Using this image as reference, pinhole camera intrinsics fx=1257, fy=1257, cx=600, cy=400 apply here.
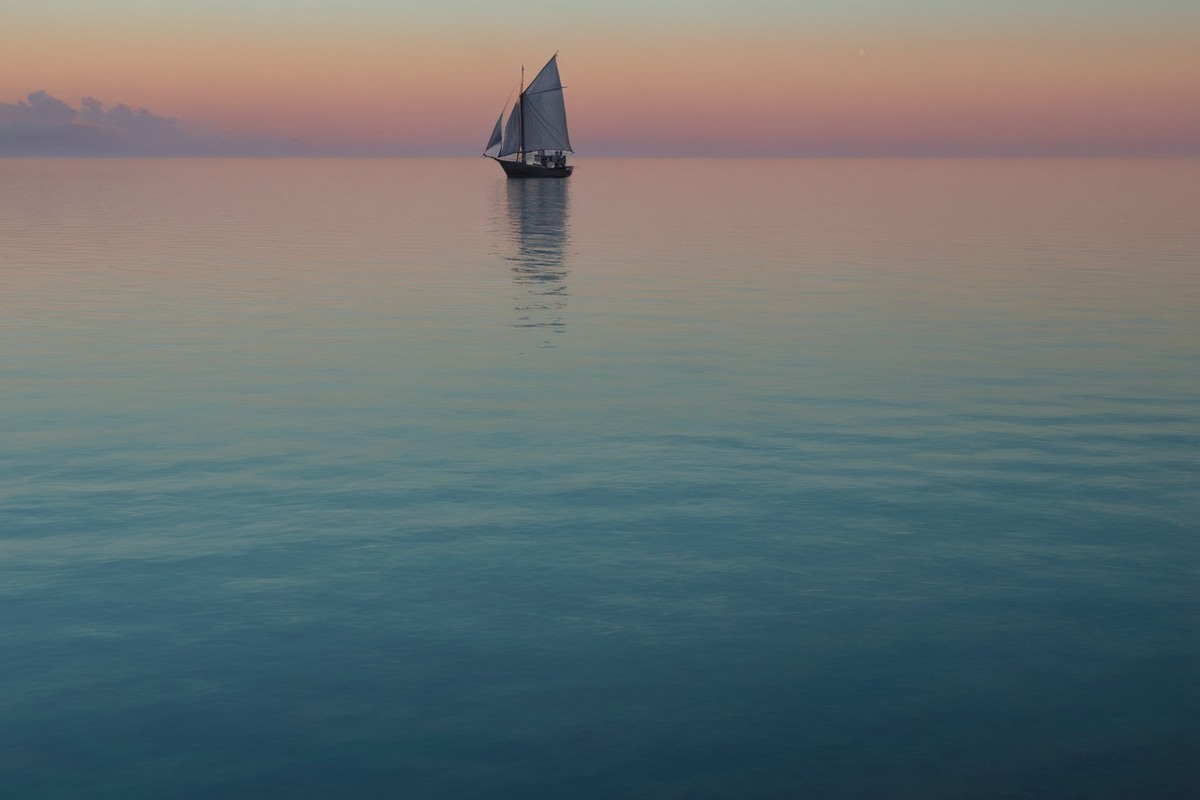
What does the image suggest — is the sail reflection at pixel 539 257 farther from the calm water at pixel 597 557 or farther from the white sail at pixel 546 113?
the white sail at pixel 546 113

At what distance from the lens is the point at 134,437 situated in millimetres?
23750

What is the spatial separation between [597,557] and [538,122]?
168951 mm

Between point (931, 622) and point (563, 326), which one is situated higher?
point (931, 622)

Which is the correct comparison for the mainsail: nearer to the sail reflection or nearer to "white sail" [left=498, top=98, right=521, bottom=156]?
"white sail" [left=498, top=98, right=521, bottom=156]

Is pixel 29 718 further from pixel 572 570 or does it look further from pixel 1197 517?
pixel 1197 517

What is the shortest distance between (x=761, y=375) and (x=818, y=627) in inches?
665

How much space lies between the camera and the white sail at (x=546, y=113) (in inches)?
6772

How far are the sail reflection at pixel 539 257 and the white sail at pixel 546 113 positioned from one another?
108 feet

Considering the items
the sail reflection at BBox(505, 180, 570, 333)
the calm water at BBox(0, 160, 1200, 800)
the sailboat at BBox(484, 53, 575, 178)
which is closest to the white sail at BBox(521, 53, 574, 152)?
the sailboat at BBox(484, 53, 575, 178)

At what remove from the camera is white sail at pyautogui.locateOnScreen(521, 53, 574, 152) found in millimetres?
172000

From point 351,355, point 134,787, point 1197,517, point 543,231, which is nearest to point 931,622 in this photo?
point 1197,517

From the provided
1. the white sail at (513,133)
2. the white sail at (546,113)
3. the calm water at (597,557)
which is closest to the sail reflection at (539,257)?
the calm water at (597,557)

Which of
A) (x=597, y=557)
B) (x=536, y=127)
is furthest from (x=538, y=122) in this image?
(x=597, y=557)

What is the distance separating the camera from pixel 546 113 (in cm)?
17862
